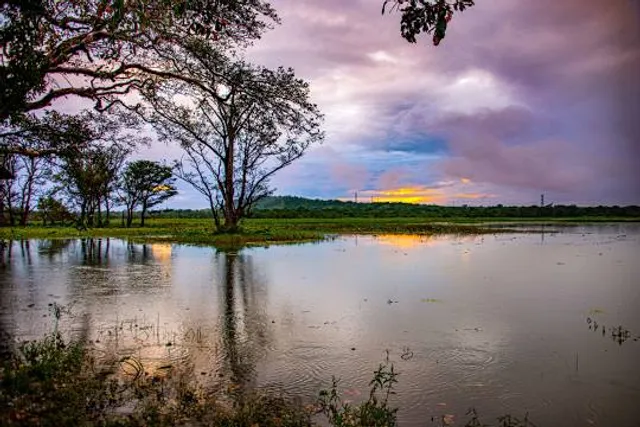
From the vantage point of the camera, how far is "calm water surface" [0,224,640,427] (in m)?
6.59

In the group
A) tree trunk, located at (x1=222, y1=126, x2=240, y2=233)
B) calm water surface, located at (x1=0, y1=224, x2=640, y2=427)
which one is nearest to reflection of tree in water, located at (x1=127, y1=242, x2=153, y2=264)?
calm water surface, located at (x1=0, y1=224, x2=640, y2=427)

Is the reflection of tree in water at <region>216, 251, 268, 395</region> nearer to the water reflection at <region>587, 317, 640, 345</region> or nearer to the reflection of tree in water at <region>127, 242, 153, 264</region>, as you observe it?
the reflection of tree in water at <region>127, 242, 153, 264</region>

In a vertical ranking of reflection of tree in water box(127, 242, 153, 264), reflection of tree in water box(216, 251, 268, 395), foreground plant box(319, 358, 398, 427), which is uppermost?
reflection of tree in water box(127, 242, 153, 264)

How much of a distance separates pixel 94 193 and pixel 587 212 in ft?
346

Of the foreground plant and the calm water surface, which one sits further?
the calm water surface

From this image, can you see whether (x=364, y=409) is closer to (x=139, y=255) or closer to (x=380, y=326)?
(x=380, y=326)

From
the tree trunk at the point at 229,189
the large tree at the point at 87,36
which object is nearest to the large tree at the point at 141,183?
the tree trunk at the point at 229,189

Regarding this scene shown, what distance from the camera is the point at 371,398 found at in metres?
6.12

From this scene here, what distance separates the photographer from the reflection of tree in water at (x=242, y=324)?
729cm

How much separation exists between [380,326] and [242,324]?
2774mm

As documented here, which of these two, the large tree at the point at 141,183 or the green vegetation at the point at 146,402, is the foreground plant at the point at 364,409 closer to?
the green vegetation at the point at 146,402

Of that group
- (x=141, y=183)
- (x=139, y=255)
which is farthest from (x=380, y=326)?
→ (x=141, y=183)

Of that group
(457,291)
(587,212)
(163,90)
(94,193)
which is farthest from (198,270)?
(587,212)

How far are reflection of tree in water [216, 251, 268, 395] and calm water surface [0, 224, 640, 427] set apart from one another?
0.04 metres
